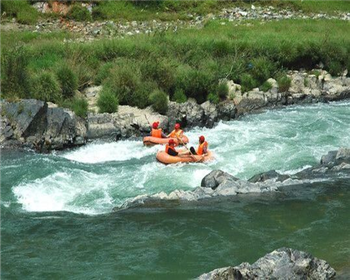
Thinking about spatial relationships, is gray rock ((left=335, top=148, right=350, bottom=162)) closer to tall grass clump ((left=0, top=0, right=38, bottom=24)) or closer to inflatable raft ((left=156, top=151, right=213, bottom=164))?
inflatable raft ((left=156, top=151, right=213, bottom=164))

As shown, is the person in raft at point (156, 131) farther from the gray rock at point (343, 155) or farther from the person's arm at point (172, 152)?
the gray rock at point (343, 155)

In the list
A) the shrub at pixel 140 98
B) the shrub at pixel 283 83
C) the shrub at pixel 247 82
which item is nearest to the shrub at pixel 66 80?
the shrub at pixel 140 98

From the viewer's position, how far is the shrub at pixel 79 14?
35062 millimetres

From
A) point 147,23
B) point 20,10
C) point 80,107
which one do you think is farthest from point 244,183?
point 20,10

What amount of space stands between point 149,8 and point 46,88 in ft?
61.7

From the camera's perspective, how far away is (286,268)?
30.6ft

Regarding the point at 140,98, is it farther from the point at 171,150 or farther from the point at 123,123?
the point at 171,150

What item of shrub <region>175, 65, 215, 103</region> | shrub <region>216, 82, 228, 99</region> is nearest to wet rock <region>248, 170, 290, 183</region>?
shrub <region>175, 65, 215, 103</region>

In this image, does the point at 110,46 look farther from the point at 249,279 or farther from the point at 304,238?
the point at 249,279

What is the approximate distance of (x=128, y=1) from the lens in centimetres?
3831

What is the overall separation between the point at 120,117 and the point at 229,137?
406 centimetres

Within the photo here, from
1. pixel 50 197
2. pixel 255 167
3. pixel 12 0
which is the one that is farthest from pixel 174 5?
pixel 50 197

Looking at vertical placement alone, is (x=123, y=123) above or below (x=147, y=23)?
below

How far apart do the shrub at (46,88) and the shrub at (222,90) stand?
6597 mm
